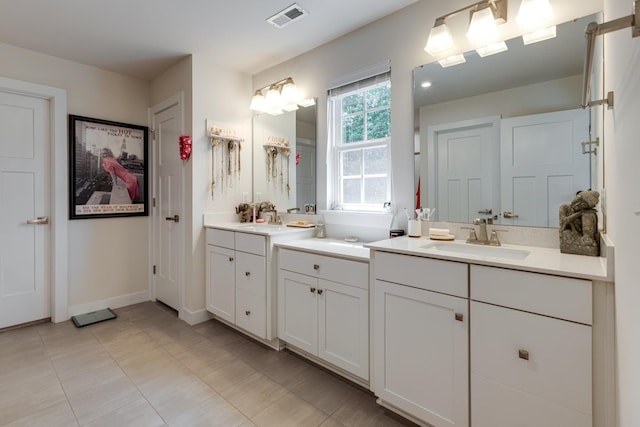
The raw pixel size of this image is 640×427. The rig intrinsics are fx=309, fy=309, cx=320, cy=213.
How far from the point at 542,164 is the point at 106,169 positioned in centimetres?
379

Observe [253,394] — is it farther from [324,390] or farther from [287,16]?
[287,16]

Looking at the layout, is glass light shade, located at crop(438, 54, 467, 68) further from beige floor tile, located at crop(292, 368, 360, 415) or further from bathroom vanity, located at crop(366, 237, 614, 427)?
beige floor tile, located at crop(292, 368, 360, 415)

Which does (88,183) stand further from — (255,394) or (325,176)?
(255,394)

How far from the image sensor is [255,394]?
1877 mm

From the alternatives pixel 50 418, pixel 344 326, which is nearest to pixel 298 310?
pixel 344 326

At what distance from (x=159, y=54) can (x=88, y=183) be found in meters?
1.48

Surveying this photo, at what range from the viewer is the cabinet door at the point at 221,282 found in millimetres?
2670

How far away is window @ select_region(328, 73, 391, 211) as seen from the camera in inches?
93.5

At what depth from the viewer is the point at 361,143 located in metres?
2.51

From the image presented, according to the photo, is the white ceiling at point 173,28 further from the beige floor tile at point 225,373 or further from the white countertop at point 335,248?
the beige floor tile at point 225,373

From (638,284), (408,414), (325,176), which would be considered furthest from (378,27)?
(408,414)

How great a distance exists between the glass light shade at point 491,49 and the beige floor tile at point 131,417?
2724 millimetres

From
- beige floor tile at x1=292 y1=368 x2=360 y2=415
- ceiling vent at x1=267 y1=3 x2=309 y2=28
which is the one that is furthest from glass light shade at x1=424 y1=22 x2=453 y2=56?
beige floor tile at x1=292 y1=368 x2=360 y2=415

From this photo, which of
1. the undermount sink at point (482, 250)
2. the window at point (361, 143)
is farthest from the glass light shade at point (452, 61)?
the undermount sink at point (482, 250)
